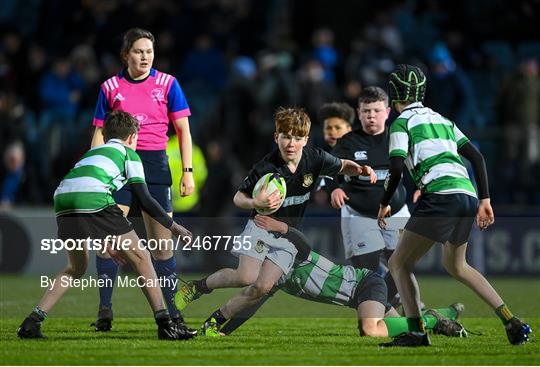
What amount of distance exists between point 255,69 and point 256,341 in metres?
10.5

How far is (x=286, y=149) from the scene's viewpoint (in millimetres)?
9320

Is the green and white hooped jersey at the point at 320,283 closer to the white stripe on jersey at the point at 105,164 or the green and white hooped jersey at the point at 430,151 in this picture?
the green and white hooped jersey at the point at 430,151

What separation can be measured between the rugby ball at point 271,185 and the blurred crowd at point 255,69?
6843 millimetres

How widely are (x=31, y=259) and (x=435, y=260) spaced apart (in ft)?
17.9

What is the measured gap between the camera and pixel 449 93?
16766 millimetres

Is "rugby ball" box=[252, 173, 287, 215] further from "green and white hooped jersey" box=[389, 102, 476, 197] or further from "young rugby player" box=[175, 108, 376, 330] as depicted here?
"green and white hooped jersey" box=[389, 102, 476, 197]

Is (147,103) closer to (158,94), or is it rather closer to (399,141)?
(158,94)

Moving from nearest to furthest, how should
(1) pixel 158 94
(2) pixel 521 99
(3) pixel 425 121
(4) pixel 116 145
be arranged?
(3) pixel 425 121, (4) pixel 116 145, (1) pixel 158 94, (2) pixel 521 99

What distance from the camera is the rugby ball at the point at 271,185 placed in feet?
29.7

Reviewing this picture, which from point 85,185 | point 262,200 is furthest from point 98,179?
point 262,200

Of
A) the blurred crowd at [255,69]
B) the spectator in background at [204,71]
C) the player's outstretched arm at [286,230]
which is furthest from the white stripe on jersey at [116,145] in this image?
the spectator in background at [204,71]

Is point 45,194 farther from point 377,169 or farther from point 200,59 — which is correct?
point 377,169

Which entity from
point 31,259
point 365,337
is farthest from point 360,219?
point 31,259

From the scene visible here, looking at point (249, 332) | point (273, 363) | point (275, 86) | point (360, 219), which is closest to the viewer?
point (273, 363)
